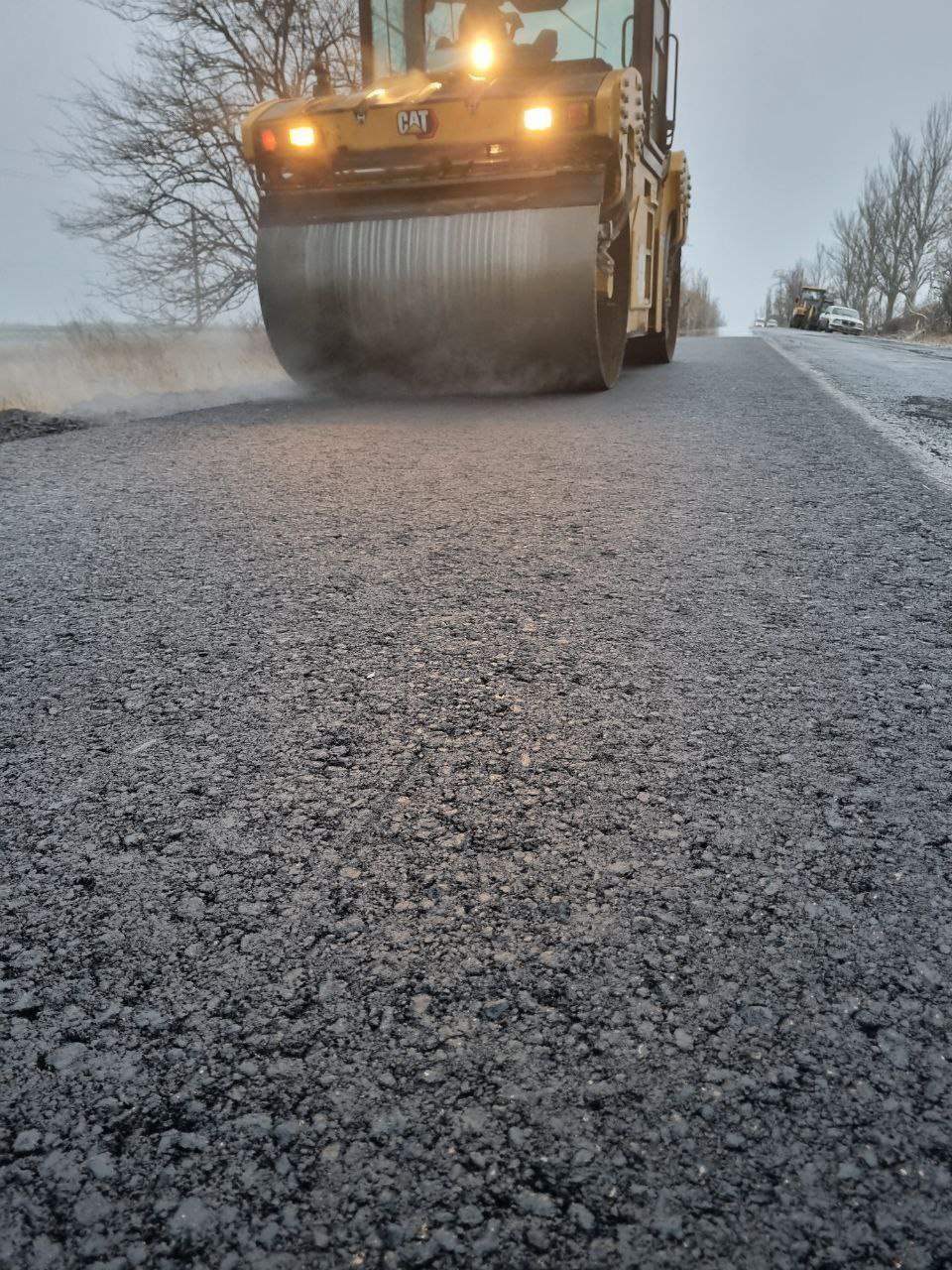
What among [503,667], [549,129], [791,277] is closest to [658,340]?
[549,129]

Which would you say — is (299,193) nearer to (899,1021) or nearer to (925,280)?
(899,1021)

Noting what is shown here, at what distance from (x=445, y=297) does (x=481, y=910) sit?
496 cm

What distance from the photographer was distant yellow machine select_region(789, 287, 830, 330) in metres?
42.5

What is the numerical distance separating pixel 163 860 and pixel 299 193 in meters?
5.56

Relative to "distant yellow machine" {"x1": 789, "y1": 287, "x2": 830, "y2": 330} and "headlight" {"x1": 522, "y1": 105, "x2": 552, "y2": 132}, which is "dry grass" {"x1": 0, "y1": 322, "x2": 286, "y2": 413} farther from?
"distant yellow machine" {"x1": 789, "y1": 287, "x2": 830, "y2": 330}

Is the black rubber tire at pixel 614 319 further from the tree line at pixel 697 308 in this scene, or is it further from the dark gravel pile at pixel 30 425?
the tree line at pixel 697 308

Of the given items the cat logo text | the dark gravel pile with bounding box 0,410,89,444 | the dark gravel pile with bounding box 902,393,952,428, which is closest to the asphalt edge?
the dark gravel pile with bounding box 902,393,952,428

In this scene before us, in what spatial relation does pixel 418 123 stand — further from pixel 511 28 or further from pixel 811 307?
pixel 811 307

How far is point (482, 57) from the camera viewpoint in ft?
19.5

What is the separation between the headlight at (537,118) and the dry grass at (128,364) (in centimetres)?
507

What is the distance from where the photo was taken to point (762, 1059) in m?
0.89

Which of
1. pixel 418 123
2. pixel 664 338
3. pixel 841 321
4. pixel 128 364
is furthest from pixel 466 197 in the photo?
pixel 841 321

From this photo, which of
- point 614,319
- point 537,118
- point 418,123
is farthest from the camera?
point 614,319

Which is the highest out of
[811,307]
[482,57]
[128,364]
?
[811,307]
